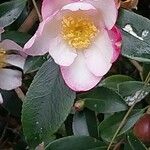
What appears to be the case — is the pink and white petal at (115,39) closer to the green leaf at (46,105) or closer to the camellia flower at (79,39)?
the camellia flower at (79,39)

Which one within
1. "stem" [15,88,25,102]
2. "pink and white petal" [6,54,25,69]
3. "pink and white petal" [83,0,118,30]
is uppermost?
"pink and white petal" [83,0,118,30]

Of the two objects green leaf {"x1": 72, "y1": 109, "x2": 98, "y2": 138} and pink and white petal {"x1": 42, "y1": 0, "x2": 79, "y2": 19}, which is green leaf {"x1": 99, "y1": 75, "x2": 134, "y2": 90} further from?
pink and white petal {"x1": 42, "y1": 0, "x2": 79, "y2": 19}

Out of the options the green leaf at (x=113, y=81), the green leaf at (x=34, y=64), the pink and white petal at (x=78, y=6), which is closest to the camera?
the pink and white petal at (x=78, y=6)

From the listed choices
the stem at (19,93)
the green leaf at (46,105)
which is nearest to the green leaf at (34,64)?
the green leaf at (46,105)

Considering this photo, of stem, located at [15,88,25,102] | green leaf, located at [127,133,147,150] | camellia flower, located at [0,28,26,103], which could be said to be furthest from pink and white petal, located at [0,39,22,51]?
green leaf, located at [127,133,147,150]

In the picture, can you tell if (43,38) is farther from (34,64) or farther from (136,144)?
(136,144)

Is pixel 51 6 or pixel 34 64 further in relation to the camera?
pixel 34 64

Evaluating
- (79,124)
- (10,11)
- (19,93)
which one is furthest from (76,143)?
(10,11)
